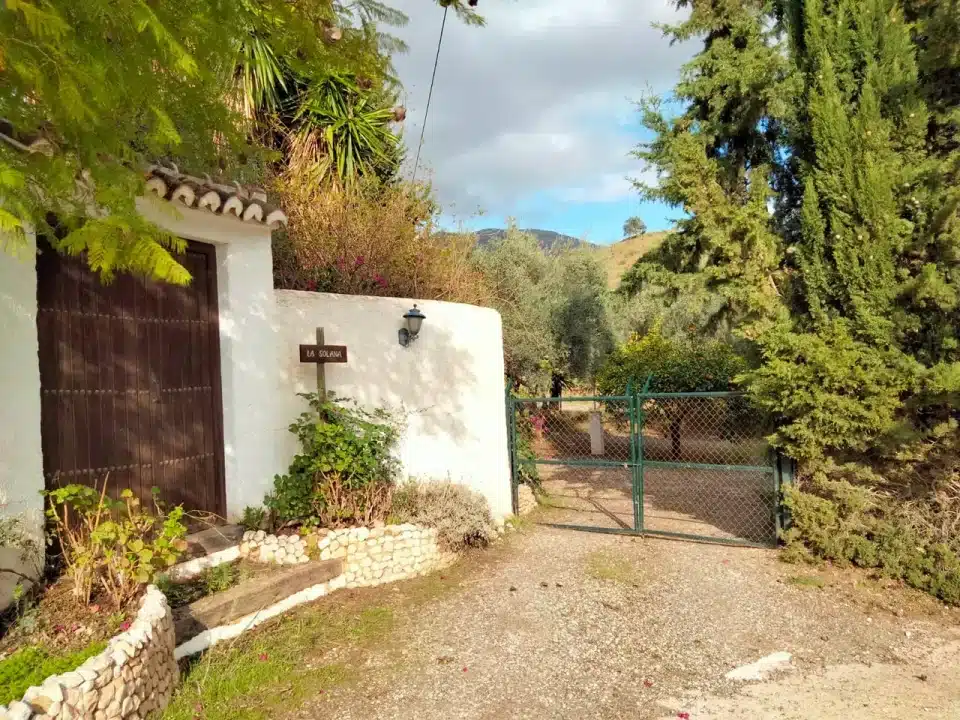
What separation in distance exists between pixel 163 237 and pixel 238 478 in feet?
10.1

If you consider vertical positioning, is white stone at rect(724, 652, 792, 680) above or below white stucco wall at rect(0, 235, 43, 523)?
below

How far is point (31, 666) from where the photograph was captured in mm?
2963

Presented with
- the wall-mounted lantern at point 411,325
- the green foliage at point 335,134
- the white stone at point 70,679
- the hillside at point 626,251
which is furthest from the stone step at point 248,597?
the hillside at point 626,251

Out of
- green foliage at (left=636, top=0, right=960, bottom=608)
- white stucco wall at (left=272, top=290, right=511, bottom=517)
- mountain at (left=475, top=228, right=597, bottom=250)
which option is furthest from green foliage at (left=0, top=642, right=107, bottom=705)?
mountain at (left=475, top=228, right=597, bottom=250)

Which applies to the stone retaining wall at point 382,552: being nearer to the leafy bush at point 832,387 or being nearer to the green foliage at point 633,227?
the leafy bush at point 832,387

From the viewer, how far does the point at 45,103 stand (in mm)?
2545

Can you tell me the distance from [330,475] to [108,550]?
6.61 ft

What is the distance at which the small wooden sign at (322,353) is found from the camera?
18.4 feet

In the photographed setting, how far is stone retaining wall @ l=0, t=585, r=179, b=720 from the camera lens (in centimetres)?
258

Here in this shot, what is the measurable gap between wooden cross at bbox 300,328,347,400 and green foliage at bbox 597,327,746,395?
7.41 m

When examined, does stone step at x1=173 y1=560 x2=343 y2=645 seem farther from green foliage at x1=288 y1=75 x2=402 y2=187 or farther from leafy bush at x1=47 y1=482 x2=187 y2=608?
green foliage at x1=288 y1=75 x2=402 y2=187

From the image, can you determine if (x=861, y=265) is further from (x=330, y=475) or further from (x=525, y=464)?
(x=330, y=475)

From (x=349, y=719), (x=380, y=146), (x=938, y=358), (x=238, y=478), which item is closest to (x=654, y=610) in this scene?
(x=349, y=719)

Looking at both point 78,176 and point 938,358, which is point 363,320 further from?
point 938,358
